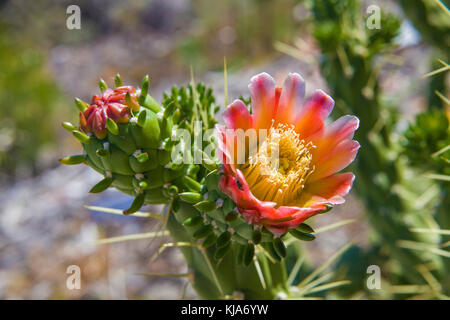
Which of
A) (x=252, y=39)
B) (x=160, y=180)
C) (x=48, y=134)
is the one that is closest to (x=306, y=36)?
(x=252, y=39)

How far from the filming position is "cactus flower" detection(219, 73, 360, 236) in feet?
1.89

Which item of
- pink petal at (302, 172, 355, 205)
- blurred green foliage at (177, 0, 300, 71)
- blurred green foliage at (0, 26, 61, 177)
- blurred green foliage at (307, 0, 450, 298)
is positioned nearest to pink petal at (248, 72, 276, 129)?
pink petal at (302, 172, 355, 205)

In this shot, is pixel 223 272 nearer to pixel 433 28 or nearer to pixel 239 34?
pixel 433 28

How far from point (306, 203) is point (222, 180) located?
0.13 metres

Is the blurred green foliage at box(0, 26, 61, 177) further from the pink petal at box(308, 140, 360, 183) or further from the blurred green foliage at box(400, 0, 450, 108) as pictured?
the pink petal at box(308, 140, 360, 183)

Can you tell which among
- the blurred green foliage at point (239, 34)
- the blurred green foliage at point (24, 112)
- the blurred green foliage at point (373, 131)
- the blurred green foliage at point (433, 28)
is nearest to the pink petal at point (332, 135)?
the blurred green foliage at point (373, 131)

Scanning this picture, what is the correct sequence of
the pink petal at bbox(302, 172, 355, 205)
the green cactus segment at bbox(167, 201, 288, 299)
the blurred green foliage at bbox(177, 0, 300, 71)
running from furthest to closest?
the blurred green foliage at bbox(177, 0, 300, 71) → the green cactus segment at bbox(167, 201, 288, 299) → the pink petal at bbox(302, 172, 355, 205)

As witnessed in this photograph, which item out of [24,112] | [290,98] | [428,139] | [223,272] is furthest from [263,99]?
[24,112]

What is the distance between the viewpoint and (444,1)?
1095 mm

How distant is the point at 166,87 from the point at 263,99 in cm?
374

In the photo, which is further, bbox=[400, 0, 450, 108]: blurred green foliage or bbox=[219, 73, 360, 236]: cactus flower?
bbox=[400, 0, 450, 108]: blurred green foliage

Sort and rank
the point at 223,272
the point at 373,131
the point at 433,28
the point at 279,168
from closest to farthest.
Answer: the point at 279,168
the point at 223,272
the point at 373,131
the point at 433,28

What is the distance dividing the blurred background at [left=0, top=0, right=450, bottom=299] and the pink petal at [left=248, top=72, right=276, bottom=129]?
0.52m

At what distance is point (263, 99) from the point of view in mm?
602
